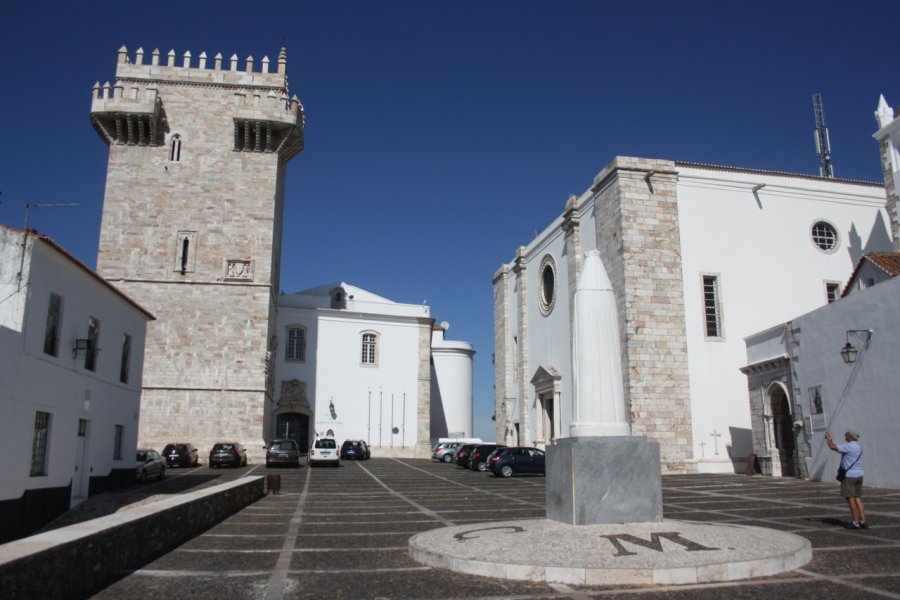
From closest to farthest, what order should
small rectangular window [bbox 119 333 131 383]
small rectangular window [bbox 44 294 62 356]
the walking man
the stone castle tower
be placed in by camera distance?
1. the walking man
2. small rectangular window [bbox 44 294 62 356]
3. small rectangular window [bbox 119 333 131 383]
4. the stone castle tower

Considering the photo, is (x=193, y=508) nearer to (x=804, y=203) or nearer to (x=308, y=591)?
(x=308, y=591)

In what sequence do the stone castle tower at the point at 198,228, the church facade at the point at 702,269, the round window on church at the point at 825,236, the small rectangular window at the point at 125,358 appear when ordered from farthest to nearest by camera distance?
the stone castle tower at the point at 198,228 → the round window on church at the point at 825,236 → the church facade at the point at 702,269 → the small rectangular window at the point at 125,358

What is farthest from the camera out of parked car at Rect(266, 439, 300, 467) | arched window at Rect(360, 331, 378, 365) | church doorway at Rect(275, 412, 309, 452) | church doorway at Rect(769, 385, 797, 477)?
arched window at Rect(360, 331, 378, 365)

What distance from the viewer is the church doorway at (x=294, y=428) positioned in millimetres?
36656

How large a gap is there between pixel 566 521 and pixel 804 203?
2222 centimetres

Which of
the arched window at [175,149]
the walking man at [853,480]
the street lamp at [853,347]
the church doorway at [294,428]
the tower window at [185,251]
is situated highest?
the arched window at [175,149]

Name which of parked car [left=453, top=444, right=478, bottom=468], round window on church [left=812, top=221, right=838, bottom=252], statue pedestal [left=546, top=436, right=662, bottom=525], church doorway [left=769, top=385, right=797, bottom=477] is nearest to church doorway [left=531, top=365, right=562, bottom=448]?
parked car [left=453, top=444, right=478, bottom=468]

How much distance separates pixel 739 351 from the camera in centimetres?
2320

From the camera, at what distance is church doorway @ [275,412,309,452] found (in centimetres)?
3666

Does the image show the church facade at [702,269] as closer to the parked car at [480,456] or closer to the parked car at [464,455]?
the parked car at [480,456]

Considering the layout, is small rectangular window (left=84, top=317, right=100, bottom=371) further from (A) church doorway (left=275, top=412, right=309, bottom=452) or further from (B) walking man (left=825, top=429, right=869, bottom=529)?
(A) church doorway (left=275, top=412, right=309, bottom=452)

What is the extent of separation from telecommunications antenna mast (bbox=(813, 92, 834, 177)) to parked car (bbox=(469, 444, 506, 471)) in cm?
2341

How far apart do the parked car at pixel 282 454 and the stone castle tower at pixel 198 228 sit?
282cm

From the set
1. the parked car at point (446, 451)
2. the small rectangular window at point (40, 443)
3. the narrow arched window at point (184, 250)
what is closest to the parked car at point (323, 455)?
the parked car at point (446, 451)
